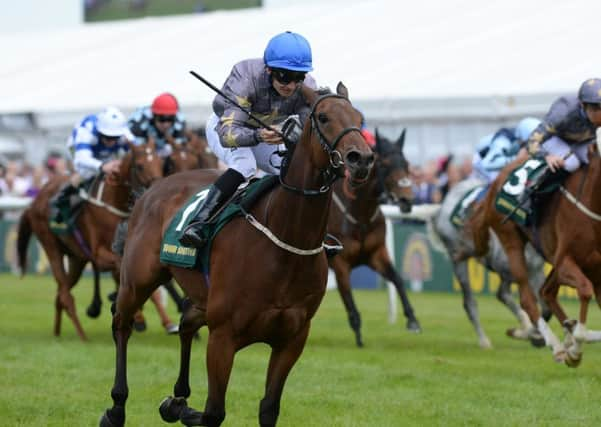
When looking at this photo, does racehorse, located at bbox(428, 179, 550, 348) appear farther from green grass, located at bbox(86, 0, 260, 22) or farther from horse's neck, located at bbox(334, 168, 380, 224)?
green grass, located at bbox(86, 0, 260, 22)

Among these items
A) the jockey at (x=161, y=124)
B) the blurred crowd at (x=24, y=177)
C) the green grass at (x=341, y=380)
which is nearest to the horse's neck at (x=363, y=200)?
the green grass at (x=341, y=380)

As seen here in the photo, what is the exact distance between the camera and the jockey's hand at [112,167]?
10.6 metres

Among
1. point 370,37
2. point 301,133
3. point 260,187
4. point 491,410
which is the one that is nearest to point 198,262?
point 260,187

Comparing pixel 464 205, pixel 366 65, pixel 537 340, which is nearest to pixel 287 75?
pixel 537 340

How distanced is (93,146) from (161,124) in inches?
29.7

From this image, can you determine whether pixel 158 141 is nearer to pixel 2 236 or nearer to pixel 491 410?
pixel 491 410

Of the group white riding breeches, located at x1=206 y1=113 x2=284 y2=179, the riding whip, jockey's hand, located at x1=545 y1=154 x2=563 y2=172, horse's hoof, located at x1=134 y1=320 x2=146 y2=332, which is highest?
the riding whip

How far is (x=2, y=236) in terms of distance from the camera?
19703mm

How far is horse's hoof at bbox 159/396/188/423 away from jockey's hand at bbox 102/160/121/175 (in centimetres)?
415

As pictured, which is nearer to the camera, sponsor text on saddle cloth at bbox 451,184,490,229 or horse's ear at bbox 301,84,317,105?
horse's ear at bbox 301,84,317,105

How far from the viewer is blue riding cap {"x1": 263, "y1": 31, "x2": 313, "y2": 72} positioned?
19.4 feet

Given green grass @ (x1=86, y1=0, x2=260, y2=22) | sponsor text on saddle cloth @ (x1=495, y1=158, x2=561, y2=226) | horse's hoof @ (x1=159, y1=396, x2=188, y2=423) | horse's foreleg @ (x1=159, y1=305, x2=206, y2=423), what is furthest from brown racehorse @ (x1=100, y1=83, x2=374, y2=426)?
green grass @ (x1=86, y1=0, x2=260, y2=22)

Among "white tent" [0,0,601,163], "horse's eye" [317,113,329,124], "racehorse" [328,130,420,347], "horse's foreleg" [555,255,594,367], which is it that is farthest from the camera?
"white tent" [0,0,601,163]

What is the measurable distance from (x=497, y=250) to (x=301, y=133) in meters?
6.05
